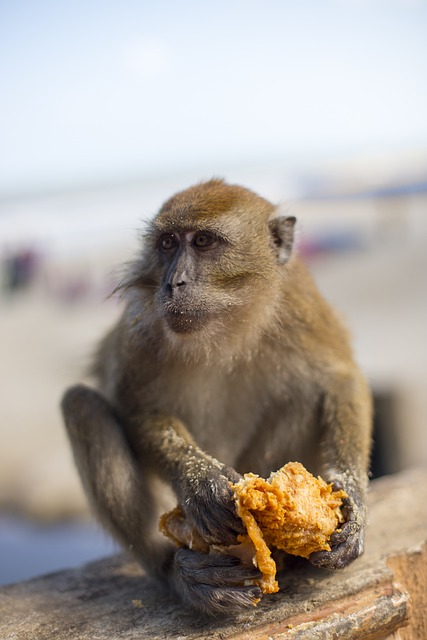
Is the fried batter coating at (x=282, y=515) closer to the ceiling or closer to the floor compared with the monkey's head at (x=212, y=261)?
closer to the floor

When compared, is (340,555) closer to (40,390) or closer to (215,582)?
(215,582)

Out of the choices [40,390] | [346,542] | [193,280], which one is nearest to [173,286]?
[193,280]

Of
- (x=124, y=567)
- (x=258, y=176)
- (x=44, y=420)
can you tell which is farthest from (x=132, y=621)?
(x=258, y=176)

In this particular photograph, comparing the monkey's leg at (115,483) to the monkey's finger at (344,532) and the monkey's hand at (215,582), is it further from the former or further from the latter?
the monkey's finger at (344,532)

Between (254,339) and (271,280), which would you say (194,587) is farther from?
(271,280)

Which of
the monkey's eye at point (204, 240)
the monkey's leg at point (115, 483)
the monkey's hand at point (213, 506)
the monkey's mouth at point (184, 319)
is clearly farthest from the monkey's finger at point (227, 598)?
the monkey's eye at point (204, 240)

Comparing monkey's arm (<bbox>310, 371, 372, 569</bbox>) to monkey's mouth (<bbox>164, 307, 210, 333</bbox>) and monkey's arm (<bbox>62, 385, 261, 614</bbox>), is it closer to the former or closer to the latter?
monkey's arm (<bbox>62, 385, 261, 614</bbox>)

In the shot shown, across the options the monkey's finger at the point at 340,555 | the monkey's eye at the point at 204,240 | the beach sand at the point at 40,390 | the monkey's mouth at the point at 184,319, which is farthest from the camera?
the beach sand at the point at 40,390
